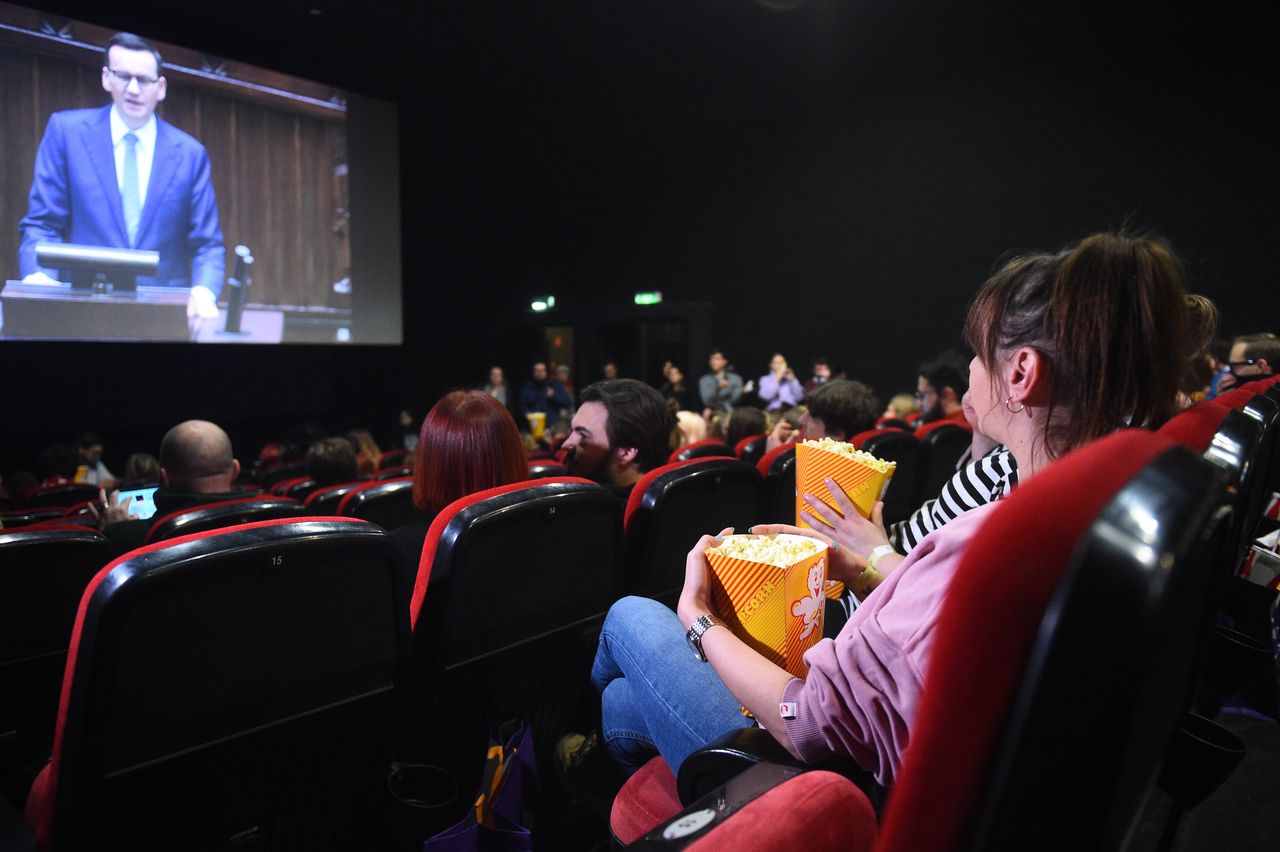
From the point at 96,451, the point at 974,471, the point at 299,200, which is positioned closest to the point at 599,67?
the point at 299,200

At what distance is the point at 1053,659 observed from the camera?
0.36 metres

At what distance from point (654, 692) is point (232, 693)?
26.7 inches

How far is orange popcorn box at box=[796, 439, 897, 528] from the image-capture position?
5.07 feet

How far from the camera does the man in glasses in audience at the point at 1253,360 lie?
3637 mm

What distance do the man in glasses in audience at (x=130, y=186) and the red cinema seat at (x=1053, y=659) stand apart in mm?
8607

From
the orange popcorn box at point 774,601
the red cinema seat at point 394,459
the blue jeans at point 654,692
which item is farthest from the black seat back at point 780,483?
the red cinema seat at point 394,459

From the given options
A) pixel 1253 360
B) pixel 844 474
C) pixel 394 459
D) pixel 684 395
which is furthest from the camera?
pixel 684 395

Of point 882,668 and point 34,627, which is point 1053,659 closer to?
point 882,668

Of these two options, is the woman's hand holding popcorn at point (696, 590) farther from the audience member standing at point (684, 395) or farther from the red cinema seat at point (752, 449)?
the audience member standing at point (684, 395)

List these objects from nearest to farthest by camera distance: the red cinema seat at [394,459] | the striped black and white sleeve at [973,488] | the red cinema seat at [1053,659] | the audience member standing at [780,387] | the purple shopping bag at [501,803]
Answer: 1. the red cinema seat at [1053,659]
2. the purple shopping bag at [501,803]
3. the striped black and white sleeve at [973,488]
4. the red cinema seat at [394,459]
5. the audience member standing at [780,387]

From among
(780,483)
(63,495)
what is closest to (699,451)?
(780,483)

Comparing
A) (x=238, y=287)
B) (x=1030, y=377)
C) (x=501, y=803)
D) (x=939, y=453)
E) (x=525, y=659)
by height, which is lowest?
(x=501, y=803)

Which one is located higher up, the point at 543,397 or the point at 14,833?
the point at 543,397

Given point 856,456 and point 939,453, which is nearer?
point 856,456
